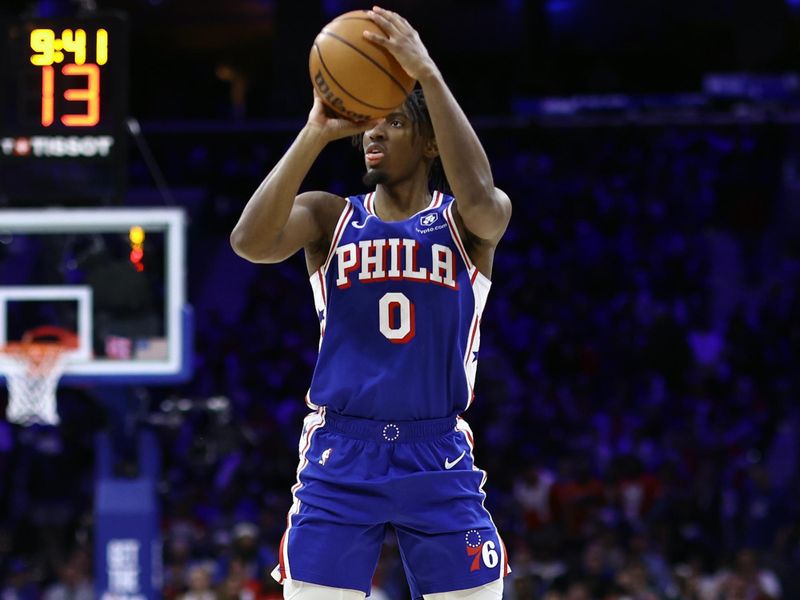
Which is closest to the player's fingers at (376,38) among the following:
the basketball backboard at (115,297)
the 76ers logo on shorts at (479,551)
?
the 76ers logo on shorts at (479,551)

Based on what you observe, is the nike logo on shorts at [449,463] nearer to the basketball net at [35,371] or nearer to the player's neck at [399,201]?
the player's neck at [399,201]

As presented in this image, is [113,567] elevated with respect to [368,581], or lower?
lower

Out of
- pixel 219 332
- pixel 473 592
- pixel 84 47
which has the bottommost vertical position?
pixel 219 332

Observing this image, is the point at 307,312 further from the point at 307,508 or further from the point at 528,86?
the point at 307,508

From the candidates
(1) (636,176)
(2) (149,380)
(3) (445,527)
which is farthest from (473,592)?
(1) (636,176)

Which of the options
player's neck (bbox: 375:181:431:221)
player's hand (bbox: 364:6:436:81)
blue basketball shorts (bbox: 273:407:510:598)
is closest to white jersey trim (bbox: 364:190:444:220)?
player's neck (bbox: 375:181:431:221)

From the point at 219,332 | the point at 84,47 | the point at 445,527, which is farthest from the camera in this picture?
the point at 219,332

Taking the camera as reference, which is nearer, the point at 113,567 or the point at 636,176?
the point at 113,567

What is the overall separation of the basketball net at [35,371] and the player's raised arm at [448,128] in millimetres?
4531

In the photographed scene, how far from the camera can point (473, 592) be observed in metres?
3.29

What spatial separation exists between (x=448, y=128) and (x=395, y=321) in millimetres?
516

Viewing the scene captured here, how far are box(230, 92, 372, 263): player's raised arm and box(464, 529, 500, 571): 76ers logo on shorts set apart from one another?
872 mm

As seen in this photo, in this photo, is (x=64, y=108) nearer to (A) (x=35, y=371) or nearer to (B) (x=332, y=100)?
(A) (x=35, y=371)

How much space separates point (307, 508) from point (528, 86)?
48.3 ft
